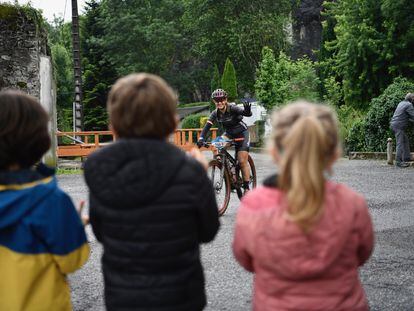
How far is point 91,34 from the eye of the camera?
54812mm

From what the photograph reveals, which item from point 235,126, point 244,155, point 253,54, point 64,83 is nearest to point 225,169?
point 244,155

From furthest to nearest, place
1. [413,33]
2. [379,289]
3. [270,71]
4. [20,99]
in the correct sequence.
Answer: [270,71] < [413,33] < [379,289] < [20,99]

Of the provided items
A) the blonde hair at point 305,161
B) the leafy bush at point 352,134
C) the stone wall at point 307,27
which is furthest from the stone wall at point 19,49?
the stone wall at point 307,27

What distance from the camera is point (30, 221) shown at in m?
2.79

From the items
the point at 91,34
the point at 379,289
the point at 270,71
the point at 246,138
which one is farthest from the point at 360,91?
the point at 91,34

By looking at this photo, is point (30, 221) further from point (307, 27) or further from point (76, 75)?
point (307, 27)

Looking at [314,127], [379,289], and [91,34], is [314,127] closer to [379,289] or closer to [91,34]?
[379,289]

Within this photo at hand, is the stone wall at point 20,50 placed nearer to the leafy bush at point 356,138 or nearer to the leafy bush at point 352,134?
the leafy bush at point 352,134

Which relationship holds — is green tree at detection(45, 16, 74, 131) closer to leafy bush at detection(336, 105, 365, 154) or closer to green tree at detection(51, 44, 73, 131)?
green tree at detection(51, 44, 73, 131)

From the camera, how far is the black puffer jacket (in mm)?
2594

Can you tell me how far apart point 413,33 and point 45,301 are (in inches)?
921

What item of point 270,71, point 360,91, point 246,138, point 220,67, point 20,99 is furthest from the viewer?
point 220,67

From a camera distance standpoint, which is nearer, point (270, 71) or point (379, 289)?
point (379, 289)

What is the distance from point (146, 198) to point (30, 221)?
0.53m
